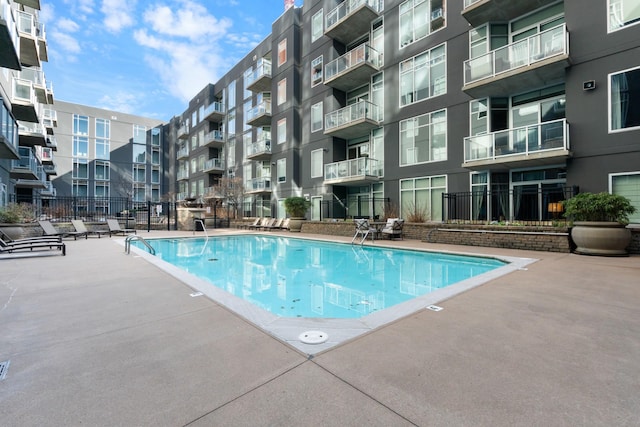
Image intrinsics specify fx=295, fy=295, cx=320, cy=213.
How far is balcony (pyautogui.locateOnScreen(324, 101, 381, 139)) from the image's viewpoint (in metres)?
16.6

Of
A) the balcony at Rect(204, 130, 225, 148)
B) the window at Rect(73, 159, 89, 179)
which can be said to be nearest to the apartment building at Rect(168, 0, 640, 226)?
the balcony at Rect(204, 130, 225, 148)

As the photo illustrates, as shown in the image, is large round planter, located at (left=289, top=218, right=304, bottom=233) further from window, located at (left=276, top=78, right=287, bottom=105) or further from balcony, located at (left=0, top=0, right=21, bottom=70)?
balcony, located at (left=0, top=0, right=21, bottom=70)

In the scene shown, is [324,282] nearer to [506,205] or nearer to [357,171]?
[506,205]

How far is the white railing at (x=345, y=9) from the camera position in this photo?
56.7ft

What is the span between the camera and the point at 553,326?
307 cm

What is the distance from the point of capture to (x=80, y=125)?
3859cm

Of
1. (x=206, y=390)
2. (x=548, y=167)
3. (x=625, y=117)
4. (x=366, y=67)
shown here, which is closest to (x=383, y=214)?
(x=548, y=167)

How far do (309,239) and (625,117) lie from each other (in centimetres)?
1196

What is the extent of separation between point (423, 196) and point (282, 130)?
13.2 m

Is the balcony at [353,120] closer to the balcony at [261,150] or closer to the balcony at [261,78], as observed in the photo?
the balcony at [261,150]

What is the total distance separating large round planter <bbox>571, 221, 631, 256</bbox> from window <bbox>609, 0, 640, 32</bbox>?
279 inches

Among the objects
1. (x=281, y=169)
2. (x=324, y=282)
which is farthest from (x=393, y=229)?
(x=281, y=169)

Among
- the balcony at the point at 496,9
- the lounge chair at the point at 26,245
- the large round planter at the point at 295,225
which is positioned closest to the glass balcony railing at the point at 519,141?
the balcony at the point at 496,9

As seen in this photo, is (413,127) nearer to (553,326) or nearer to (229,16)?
(553,326)
